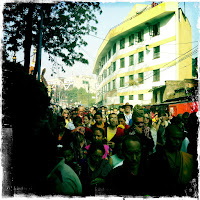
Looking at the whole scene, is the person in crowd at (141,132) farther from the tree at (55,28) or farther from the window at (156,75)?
the window at (156,75)

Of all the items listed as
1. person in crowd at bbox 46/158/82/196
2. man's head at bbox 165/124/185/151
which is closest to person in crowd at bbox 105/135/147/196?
person in crowd at bbox 46/158/82/196

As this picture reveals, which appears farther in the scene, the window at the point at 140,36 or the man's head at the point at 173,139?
the window at the point at 140,36

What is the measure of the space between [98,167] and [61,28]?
783 cm

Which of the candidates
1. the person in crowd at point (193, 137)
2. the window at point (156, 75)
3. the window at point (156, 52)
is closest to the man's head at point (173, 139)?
the person in crowd at point (193, 137)

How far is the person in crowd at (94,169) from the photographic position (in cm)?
244

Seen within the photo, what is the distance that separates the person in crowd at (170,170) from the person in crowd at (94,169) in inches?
24.7

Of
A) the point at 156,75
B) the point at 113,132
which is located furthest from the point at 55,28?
the point at 156,75

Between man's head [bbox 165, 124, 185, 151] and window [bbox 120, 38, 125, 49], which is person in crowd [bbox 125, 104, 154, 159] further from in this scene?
window [bbox 120, 38, 125, 49]

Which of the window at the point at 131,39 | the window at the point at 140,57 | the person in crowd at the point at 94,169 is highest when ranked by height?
the window at the point at 131,39

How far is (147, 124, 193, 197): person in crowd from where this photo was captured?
2088mm

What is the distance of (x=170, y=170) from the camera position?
2.27 metres

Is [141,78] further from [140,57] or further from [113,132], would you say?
[113,132]

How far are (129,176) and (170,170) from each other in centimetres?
Result: 56

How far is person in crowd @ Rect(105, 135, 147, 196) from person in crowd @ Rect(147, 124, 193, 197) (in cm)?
11
